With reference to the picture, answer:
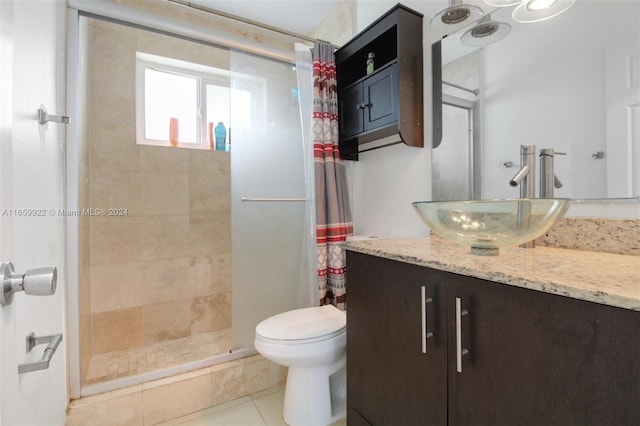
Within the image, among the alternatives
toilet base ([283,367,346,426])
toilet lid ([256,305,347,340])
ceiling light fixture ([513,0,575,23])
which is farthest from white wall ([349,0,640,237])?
toilet base ([283,367,346,426])

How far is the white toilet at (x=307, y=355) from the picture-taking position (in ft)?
4.20

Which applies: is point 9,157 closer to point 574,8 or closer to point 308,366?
point 308,366

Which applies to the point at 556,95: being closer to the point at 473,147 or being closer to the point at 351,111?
the point at 473,147

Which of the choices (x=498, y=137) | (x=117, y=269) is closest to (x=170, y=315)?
(x=117, y=269)

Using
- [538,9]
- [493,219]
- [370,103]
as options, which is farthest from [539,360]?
[370,103]

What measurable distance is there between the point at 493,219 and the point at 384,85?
946 millimetres

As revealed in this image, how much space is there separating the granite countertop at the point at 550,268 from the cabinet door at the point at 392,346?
7cm

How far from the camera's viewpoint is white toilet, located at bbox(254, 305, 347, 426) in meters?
1.28

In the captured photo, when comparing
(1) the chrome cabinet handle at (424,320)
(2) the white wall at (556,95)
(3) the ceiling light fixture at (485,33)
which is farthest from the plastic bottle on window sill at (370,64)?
(1) the chrome cabinet handle at (424,320)

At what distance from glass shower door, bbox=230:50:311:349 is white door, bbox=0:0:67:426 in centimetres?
79

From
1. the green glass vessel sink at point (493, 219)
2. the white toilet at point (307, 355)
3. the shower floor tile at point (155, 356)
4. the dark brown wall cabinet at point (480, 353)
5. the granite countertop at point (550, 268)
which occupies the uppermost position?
the green glass vessel sink at point (493, 219)

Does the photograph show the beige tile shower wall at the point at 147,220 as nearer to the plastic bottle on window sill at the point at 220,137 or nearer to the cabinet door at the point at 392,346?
the plastic bottle on window sill at the point at 220,137

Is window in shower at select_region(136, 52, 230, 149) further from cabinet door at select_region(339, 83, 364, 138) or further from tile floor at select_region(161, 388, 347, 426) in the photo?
tile floor at select_region(161, 388, 347, 426)

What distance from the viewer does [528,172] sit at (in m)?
1.04
